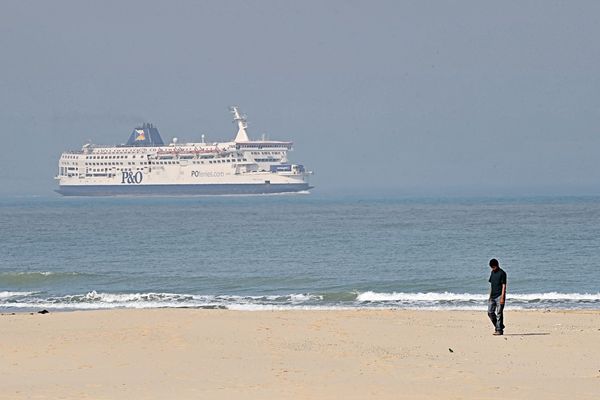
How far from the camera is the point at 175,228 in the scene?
6144 cm

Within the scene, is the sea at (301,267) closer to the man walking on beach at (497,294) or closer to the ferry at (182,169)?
the man walking on beach at (497,294)

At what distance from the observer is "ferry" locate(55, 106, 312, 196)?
148 metres

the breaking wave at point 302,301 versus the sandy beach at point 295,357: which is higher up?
the sandy beach at point 295,357

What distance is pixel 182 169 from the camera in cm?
15062

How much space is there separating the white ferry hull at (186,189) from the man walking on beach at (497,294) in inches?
5202

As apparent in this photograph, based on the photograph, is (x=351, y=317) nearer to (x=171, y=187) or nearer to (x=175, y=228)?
(x=175, y=228)

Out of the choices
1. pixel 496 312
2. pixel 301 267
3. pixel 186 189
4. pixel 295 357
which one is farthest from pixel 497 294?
pixel 186 189

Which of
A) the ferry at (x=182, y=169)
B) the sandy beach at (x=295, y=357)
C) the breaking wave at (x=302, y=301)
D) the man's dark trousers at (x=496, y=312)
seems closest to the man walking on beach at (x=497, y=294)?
the man's dark trousers at (x=496, y=312)

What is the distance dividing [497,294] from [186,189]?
138m

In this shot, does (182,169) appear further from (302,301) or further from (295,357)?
(295,357)

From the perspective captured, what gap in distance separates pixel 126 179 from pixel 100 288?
130442mm

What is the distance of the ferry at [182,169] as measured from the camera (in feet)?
487

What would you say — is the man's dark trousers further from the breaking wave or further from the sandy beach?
the breaking wave

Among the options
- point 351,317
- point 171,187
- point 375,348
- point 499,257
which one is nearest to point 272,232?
point 499,257
